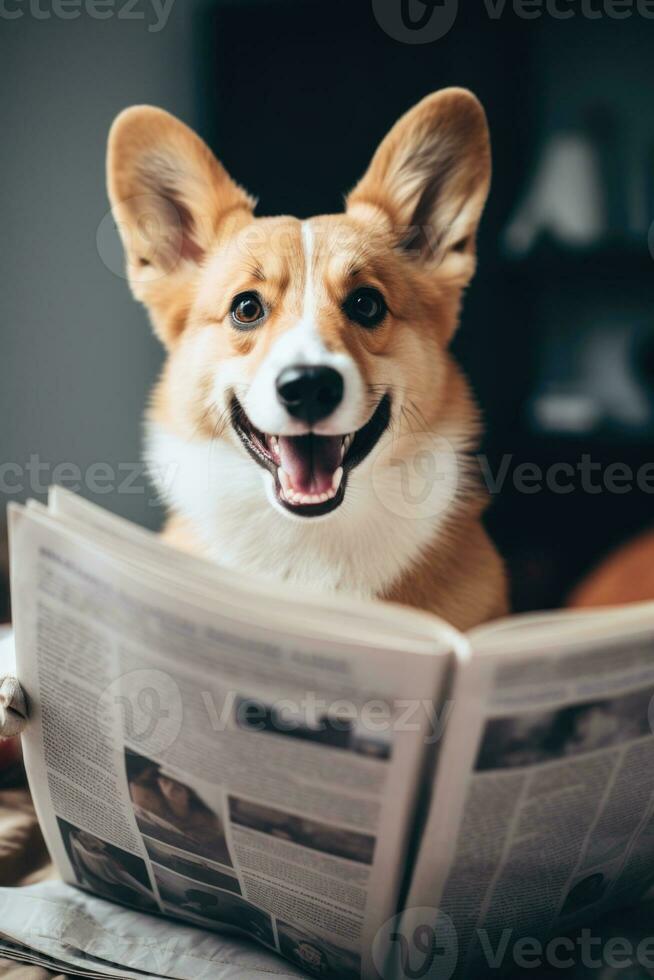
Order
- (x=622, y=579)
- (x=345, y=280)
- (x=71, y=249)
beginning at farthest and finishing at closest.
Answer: (x=622, y=579) < (x=71, y=249) < (x=345, y=280)

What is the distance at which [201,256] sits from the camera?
3.38ft

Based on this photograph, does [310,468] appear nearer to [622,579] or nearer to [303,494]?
[303,494]

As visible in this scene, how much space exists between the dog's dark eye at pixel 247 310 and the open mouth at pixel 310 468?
0.14m

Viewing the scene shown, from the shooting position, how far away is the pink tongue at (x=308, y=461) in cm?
88

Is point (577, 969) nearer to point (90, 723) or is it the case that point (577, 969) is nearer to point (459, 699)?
point (459, 699)

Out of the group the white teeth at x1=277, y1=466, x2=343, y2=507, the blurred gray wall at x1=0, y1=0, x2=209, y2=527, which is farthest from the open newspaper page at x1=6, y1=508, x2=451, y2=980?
the blurred gray wall at x1=0, y1=0, x2=209, y2=527

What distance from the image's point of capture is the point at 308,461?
0.88m

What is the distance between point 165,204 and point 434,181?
0.35m

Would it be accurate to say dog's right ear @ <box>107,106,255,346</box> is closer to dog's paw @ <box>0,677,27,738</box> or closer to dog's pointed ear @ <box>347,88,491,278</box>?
dog's pointed ear @ <box>347,88,491,278</box>

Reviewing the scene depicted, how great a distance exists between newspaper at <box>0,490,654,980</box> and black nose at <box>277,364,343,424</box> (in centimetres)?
26

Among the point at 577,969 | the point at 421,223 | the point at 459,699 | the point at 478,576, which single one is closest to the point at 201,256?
the point at 421,223

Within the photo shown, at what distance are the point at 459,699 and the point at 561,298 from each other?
0.84 m

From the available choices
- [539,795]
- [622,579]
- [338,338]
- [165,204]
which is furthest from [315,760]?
[622,579]

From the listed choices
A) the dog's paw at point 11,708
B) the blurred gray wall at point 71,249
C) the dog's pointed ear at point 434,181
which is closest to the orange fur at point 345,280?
the dog's pointed ear at point 434,181
